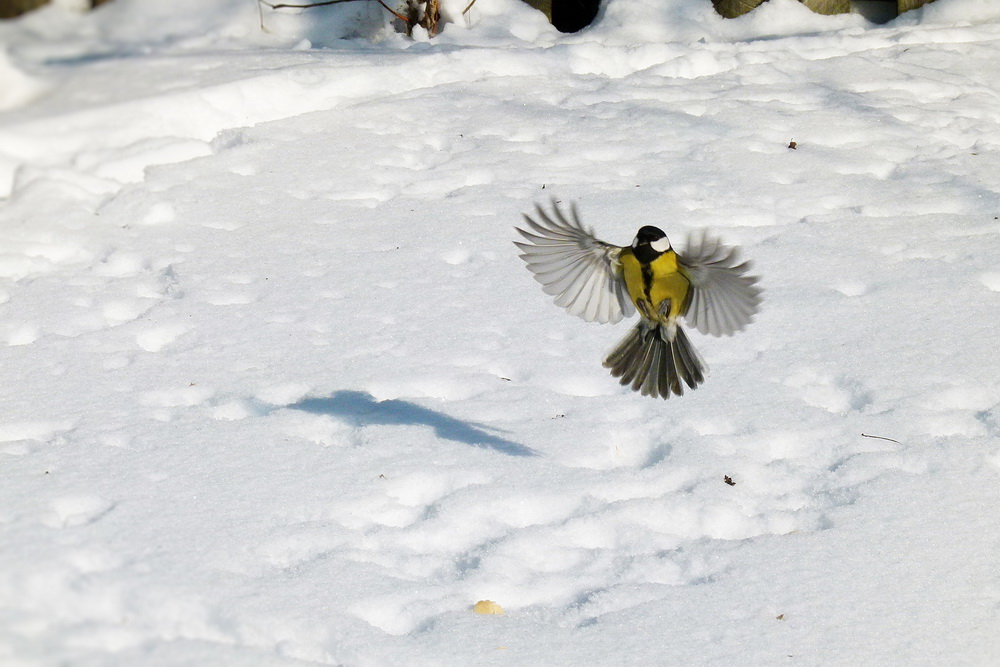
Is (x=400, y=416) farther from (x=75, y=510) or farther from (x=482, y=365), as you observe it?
(x=75, y=510)

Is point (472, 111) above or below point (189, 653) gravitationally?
above

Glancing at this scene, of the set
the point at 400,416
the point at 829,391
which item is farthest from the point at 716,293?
the point at 400,416

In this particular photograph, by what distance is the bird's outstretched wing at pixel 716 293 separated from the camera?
2.54m

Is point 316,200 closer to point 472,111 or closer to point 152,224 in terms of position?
point 152,224

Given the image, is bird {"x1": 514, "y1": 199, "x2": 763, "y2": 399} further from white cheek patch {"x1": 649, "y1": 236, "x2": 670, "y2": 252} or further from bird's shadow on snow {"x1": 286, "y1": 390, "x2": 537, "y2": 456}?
bird's shadow on snow {"x1": 286, "y1": 390, "x2": 537, "y2": 456}

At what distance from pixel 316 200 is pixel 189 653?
2.55 meters

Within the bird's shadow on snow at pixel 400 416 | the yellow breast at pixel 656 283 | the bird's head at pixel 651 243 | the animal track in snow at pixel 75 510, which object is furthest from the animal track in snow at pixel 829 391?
the animal track in snow at pixel 75 510

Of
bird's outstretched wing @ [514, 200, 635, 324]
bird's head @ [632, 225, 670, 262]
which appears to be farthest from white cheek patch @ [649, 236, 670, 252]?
bird's outstretched wing @ [514, 200, 635, 324]

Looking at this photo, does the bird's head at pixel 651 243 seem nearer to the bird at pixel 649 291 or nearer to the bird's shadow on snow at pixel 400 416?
the bird at pixel 649 291

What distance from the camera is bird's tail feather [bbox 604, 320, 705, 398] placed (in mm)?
2697

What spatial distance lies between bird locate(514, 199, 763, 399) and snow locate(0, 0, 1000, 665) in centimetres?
A: 24

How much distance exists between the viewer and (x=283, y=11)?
6.41 metres

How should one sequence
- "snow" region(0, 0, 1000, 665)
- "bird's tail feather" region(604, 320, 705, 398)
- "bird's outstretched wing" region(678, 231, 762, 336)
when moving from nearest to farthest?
1. "snow" region(0, 0, 1000, 665)
2. "bird's outstretched wing" region(678, 231, 762, 336)
3. "bird's tail feather" region(604, 320, 705, 398)

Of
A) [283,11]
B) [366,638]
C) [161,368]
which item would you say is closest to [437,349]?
[161,368]
